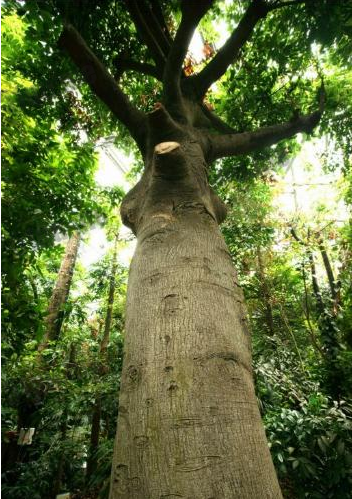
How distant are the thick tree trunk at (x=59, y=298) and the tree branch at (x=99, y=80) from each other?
11.1ft

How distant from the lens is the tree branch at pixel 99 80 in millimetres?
1958

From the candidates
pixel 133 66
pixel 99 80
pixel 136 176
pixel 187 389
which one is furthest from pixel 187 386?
pixel 136 176

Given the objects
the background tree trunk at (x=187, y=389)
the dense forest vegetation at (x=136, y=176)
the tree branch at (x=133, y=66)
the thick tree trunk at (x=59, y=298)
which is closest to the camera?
the background tree trunk at (x=187, y=389)

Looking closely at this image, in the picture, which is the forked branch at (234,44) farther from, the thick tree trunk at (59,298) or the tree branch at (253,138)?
the thick tree trunk at (59,298)

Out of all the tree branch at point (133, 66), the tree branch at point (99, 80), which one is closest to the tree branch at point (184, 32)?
the tree branch at point (99, 80)

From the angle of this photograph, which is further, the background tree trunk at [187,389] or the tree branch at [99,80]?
the tree branch at [99,80]

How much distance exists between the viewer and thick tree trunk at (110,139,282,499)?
2.78 ft

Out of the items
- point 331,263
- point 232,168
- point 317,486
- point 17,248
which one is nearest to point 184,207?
point 17,248

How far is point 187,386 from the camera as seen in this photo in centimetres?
98

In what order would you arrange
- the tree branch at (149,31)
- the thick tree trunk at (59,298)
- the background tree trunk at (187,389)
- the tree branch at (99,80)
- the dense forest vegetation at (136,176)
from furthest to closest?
the thick tree trunk at (59,298) → the tree branch at (149,31) → the dense forest vegetation at (136,176) → the tree branch at (99,80) → the background tree trunk at (187,389)

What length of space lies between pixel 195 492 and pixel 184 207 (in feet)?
3.88

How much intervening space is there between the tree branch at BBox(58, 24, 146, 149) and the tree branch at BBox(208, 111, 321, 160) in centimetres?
58

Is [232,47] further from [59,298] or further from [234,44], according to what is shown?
[59,298]

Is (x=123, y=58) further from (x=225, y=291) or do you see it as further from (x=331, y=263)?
(x=331, y=263)
